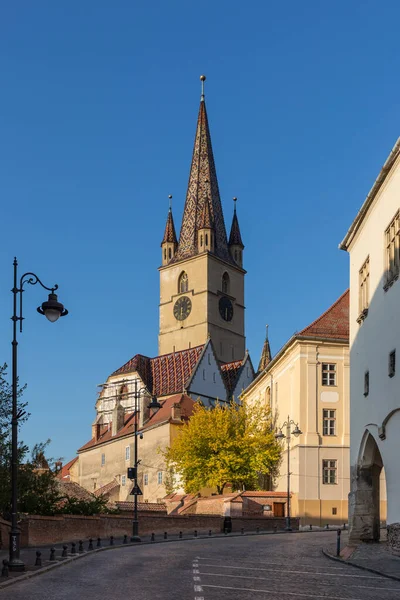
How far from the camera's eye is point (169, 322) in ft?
424

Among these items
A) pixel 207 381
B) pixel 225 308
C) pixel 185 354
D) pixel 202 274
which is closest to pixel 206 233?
pixel 202 274

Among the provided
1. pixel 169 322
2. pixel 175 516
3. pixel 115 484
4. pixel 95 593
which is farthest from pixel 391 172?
pixel 169 322

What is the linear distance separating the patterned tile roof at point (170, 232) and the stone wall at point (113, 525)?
85997mm

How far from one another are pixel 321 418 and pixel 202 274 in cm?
7162

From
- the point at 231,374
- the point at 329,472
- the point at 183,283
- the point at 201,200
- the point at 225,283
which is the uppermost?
the point at 201,200

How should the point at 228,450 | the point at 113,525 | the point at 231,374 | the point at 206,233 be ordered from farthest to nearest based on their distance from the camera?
the point at 206,233
the point at 231,374
the point at 228,450
the point at 113,525

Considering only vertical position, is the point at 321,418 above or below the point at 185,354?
below

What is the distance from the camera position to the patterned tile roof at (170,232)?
137 metres

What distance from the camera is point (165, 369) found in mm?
108438

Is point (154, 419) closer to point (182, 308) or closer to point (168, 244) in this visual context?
point (182, 308)

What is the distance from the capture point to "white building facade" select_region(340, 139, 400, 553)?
27938 mm

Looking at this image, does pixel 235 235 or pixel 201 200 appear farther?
pixel 235 235

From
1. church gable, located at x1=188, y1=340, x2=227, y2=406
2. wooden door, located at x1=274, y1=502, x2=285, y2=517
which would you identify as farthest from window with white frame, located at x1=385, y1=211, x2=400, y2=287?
church gable, located at x1=188, y1=340, x2=227, y2=406

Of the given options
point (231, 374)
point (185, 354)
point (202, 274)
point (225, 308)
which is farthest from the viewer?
point (225, 308)
